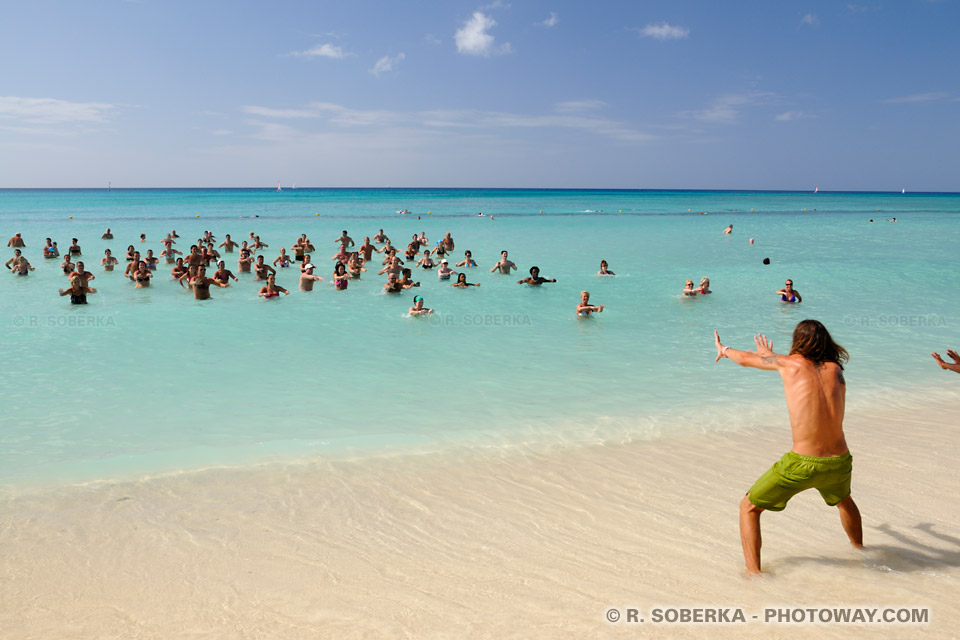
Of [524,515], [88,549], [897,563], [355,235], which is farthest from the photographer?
[355,235]

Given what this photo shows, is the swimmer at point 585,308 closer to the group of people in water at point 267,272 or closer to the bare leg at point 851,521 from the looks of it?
the group of people in water at point 267,272

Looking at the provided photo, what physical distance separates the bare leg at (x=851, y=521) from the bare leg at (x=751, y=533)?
0.68m

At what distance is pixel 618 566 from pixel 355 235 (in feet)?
132

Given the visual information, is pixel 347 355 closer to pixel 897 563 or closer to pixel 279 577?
pixel 279 577

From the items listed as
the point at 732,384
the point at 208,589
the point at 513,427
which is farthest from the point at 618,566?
the point at 732,384

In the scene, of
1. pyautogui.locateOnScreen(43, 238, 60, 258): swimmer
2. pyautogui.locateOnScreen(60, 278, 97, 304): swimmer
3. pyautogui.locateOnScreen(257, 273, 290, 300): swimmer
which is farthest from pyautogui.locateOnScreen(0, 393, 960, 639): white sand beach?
pyautogui.locateOnScreen(43, 238, 60, 258): swimmer

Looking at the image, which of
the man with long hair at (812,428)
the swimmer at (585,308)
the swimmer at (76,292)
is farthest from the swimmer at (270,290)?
the man with long hair at (812,428)

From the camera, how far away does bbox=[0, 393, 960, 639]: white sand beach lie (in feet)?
12.9

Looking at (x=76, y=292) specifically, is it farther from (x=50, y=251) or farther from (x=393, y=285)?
(x=50, y=251)

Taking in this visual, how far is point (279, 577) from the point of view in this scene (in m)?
4.43

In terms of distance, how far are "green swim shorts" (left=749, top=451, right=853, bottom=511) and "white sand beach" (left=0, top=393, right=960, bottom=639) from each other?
0.62 m

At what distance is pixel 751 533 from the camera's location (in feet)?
13.7

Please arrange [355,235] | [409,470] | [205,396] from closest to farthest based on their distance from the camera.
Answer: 1. [409,470]
2. [205,396]
3. [355,235]

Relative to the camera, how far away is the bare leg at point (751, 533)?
4.14m
